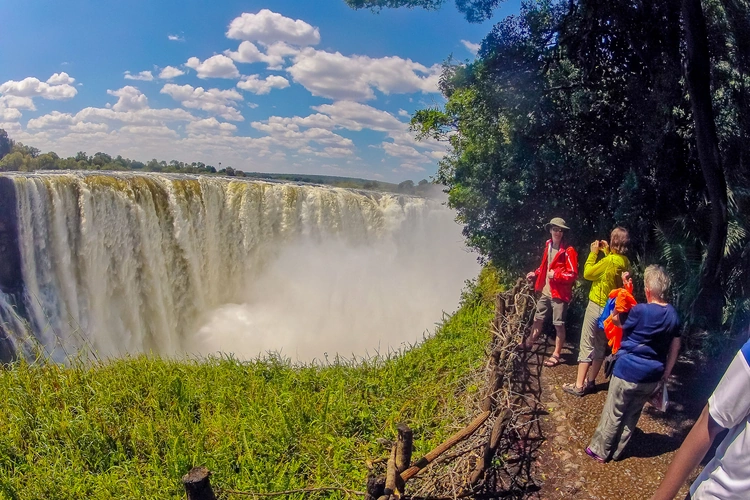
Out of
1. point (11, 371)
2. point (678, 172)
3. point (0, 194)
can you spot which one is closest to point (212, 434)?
→ point (11, 371)

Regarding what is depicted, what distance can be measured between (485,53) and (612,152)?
2.10 meters

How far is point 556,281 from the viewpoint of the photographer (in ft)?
17.0

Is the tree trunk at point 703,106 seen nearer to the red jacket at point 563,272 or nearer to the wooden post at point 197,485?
the red jacket at point 563,272

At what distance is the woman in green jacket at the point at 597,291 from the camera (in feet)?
14.0

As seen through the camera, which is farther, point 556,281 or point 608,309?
point 556,281

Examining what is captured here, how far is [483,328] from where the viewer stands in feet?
22.9

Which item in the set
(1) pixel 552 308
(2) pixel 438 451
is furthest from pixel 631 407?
(1) pixel 552 308

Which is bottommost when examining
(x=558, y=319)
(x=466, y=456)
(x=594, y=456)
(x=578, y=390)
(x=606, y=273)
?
(x=594, y=456)

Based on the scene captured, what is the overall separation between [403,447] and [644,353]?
2007mm

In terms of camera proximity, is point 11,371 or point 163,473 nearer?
point 163,473

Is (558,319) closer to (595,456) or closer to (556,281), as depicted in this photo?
(556,281)

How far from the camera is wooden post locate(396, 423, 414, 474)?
7.35ft

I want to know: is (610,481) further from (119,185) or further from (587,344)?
(119,185)

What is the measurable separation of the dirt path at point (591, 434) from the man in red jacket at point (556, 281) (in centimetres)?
49
